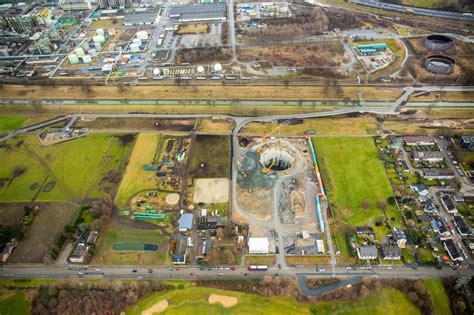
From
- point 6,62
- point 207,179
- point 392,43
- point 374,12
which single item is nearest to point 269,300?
point 207,179

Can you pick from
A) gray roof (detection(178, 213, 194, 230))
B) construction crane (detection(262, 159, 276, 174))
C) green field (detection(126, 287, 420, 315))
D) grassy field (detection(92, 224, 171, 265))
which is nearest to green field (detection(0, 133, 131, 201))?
grassy field (detection(92, 224, 171, 265))

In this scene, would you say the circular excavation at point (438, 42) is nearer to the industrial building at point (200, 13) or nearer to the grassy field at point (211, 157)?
the industrial building at point (200, 13)

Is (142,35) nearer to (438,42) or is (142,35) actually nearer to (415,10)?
(438,42)

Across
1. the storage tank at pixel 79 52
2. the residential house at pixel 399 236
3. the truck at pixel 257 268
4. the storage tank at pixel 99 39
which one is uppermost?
the storage tank at pixel 99 39

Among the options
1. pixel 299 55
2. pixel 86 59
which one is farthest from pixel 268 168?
pixel 86 59

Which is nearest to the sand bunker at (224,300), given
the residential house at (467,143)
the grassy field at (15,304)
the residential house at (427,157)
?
the grassy field at (15,304)

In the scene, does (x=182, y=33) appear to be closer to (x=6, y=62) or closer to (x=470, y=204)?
(x=6, y=62)

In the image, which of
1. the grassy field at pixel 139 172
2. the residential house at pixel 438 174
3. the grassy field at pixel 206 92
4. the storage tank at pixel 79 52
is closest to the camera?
the grassy field at pixel 139 172
